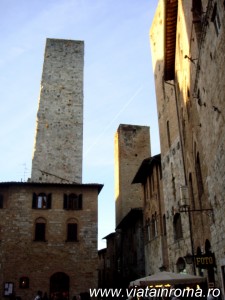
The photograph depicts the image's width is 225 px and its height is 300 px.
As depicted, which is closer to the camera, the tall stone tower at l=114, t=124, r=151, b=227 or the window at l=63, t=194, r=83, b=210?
the window at l=63, t=194, r=83, b=210

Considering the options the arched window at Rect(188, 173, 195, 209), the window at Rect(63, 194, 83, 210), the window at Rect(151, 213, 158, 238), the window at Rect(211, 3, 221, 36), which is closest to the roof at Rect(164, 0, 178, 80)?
the arched window at Rect(188, 173, 195, 209)

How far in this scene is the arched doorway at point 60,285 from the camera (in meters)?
21.7

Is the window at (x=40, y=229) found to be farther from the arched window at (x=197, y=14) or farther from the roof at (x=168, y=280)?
the arched window at (x=197, y=14)

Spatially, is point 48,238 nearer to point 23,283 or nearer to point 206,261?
point 23,283

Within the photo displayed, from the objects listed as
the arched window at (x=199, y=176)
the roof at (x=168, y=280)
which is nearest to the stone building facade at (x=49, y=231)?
the arched window at (x=199, y=176)

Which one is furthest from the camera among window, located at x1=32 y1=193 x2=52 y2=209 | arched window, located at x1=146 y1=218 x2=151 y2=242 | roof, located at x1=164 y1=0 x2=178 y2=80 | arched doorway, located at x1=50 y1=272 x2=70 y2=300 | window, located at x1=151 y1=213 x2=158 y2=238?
window, located at x1=32 y1=193 x2=52 y2=209

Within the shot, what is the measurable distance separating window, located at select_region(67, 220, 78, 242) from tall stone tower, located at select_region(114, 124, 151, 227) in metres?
9.73

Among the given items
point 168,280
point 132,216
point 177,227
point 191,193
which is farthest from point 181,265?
point 132,216

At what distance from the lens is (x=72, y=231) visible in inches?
925

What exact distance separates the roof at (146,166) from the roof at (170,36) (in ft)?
18.1

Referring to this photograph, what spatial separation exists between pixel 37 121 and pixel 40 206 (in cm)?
839

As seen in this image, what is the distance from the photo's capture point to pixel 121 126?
118 feet

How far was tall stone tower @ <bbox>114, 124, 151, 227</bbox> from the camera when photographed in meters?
33.6

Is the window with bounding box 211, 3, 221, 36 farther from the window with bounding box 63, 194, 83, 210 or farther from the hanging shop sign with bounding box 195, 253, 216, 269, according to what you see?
the window with bounding box 63, 194, 83, 210
